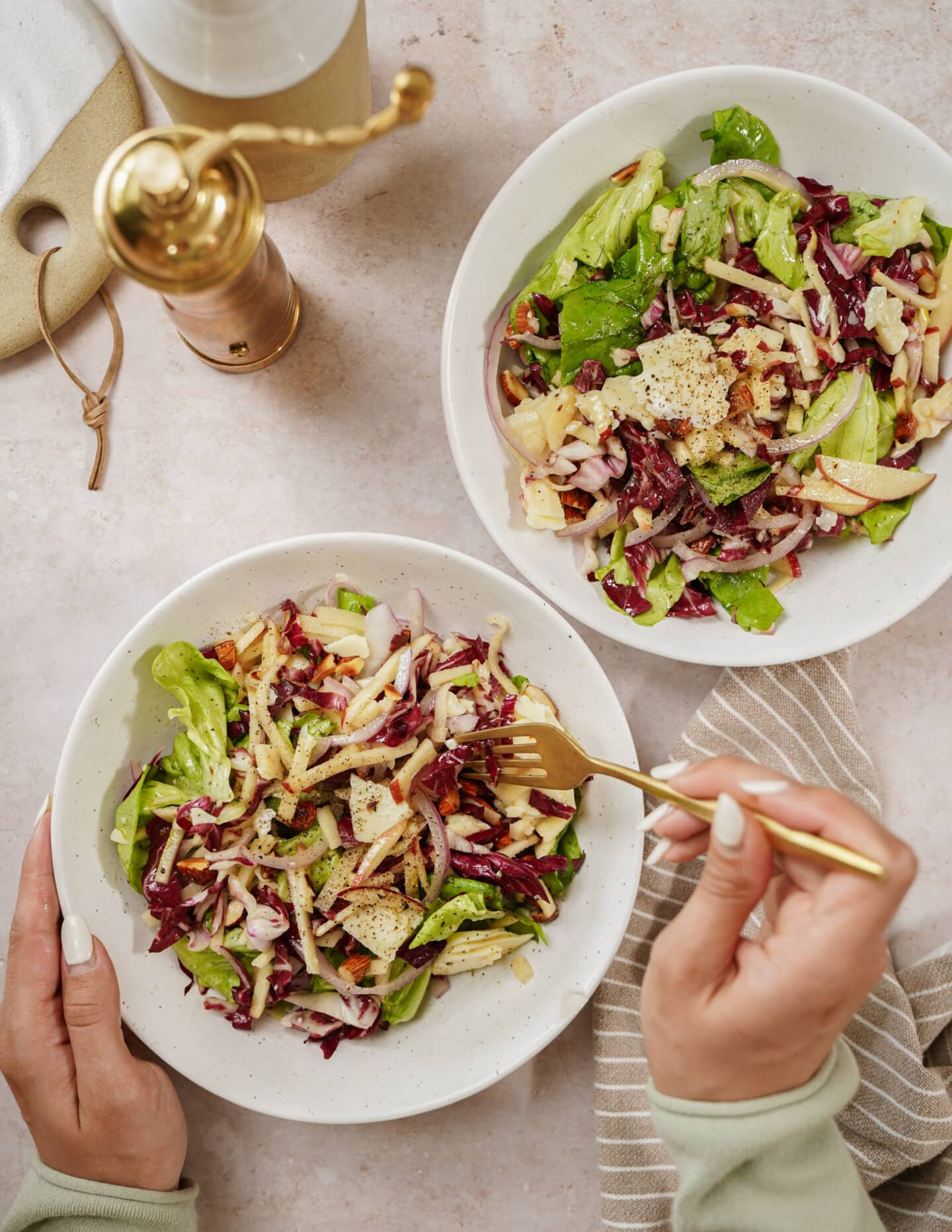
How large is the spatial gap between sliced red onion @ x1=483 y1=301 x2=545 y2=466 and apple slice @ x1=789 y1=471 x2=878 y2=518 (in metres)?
0.47

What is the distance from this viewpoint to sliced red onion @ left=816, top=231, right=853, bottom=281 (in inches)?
65.4

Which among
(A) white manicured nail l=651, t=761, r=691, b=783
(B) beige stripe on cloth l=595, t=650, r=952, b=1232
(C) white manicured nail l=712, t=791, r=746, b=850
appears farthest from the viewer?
(B) beige stripe on cloth l=595, t=650, r=952, b=1232

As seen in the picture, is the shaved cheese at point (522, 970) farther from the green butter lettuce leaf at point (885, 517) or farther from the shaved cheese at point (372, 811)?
the green butter lettuce leaf at point (885, 517)

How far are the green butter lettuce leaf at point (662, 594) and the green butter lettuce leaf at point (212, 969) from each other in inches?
38.5

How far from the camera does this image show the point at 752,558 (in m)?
1.72

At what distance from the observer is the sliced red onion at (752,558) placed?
5.62 ft

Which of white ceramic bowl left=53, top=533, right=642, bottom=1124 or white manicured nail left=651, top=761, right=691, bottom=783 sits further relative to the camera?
white ceramic bowl left=53, top=533, right=642, bottom=1124

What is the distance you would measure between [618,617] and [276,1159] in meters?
1.32

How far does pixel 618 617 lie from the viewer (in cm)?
171

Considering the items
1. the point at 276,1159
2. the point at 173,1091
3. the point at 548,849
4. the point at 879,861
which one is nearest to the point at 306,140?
the point at 879,861

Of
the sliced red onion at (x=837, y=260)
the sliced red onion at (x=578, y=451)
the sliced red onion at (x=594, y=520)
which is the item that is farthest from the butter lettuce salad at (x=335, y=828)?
the sliced red onion at (x=837, y=260)

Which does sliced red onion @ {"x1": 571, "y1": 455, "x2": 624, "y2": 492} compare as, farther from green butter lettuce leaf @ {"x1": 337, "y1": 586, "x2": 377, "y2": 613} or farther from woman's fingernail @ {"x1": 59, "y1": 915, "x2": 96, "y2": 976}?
woman's fingernail @ {"x1": 59, "y1": 915, "x2": 96, "y2": 976}

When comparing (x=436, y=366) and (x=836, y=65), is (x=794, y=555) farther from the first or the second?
(x=836, y=65)

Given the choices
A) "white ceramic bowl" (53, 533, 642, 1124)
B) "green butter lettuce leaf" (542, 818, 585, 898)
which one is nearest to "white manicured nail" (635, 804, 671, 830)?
"white ceramic bowl" (53, 533, 642, 1124)
